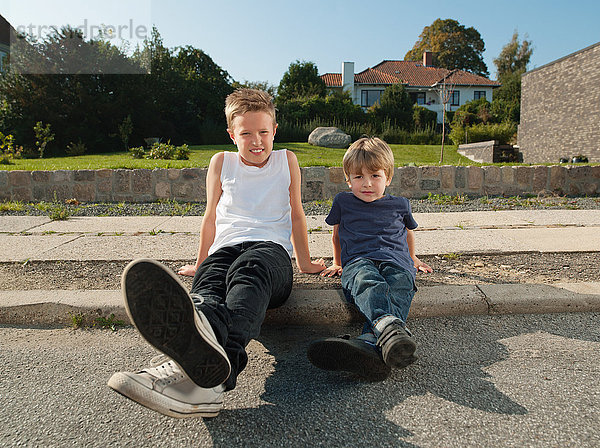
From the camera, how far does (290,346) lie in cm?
215

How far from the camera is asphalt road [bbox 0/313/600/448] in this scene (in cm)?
141

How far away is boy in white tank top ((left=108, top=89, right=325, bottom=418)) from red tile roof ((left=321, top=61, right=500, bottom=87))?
130 ft

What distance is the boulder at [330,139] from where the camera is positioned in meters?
16.8

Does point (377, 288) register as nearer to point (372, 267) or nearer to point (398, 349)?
point (372, 267)

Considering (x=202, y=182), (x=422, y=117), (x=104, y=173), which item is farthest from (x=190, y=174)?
(x=422, y=117)

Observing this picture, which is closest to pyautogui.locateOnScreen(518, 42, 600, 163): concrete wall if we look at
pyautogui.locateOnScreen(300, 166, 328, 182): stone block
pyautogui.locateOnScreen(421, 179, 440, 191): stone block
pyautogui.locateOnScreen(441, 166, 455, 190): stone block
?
pyautogui.locateOnScreen(441, 166, 455, 190): stone block

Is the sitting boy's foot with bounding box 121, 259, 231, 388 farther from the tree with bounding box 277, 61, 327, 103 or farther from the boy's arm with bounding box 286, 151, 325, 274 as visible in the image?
the tree with bounding box 277, 61, 327, 103

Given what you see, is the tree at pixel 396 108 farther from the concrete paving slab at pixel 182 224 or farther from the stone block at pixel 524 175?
the concrete paving slab at pixel 182 224

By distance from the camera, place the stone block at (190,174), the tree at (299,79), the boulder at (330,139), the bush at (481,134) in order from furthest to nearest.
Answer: the tree at (299,79) < the bush at (481,134) < the boulder at (330,139) < the stone block at (190,174)

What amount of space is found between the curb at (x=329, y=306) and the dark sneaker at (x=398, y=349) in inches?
28.1

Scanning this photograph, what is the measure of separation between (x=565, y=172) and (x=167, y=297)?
24.8 ft

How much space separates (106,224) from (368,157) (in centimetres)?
348

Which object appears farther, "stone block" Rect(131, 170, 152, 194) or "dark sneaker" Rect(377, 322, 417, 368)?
"stone block" Rect(131, 170, 152, 194)

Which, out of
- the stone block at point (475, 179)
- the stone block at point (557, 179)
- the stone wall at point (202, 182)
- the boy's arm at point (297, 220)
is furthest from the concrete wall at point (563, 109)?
the boy's arm at point (297, 220)
